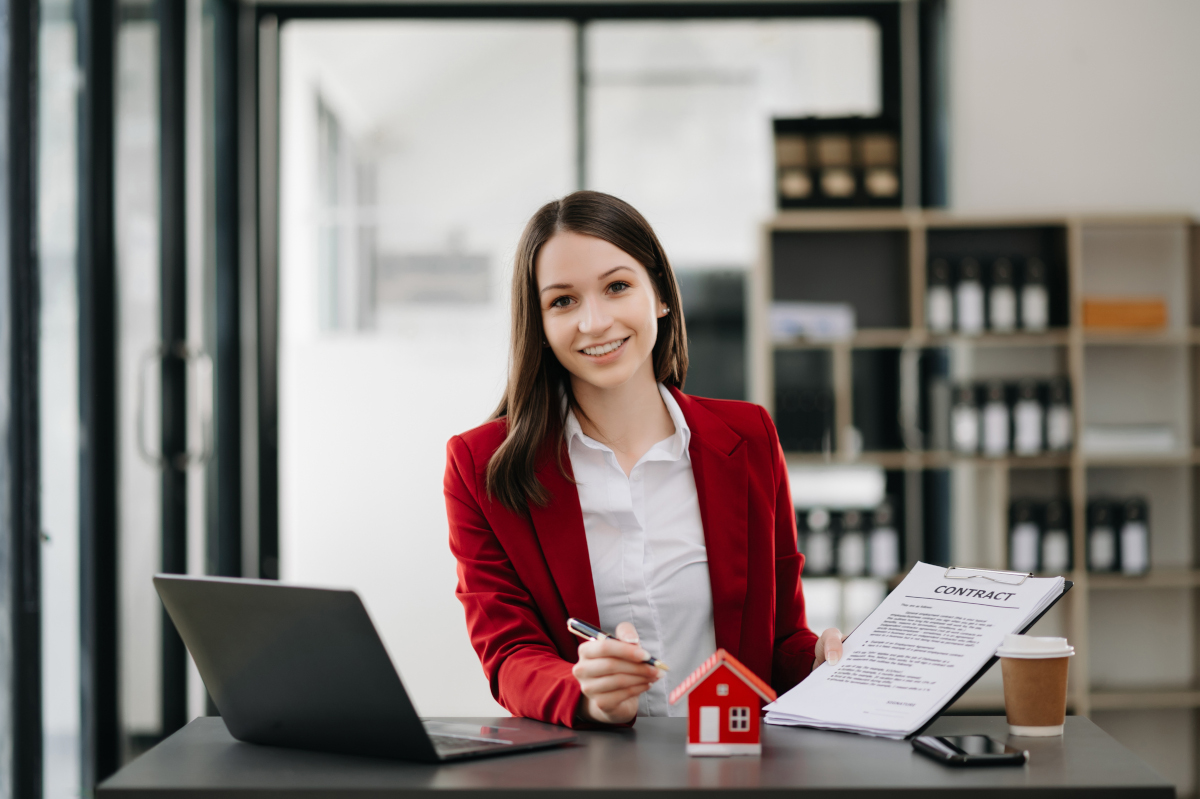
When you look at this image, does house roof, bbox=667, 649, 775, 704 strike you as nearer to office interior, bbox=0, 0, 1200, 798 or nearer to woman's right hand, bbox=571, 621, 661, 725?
woman's right hand, bbox=571, 621, 661, 725

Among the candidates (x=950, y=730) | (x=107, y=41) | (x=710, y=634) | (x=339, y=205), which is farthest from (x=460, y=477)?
(x=339, y=205)

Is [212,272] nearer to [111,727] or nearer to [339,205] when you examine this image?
[339,205]

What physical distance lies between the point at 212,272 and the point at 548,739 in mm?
3357

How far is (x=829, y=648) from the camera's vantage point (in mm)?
1285

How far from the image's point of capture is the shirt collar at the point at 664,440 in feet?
5.18

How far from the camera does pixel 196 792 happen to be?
0.99 meters

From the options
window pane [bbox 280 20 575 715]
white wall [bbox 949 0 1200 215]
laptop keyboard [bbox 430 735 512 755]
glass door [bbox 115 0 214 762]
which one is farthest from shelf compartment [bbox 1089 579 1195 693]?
laptop keyboard [bbox 430 735 512 755]

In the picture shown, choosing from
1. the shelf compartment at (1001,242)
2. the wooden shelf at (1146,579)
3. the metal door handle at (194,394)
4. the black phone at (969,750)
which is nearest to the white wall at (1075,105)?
the shelf compartment at (1001,242)

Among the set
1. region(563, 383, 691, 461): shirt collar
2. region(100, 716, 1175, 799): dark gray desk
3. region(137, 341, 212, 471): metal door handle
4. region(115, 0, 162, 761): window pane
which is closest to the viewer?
region(100, 716, 1175, 799): dark gray desk

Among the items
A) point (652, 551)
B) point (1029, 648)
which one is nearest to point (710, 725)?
point (1029, 648)

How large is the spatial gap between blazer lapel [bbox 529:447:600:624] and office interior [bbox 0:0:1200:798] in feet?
5.79

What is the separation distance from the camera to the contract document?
1148 mm

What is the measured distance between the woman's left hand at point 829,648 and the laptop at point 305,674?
33 cm

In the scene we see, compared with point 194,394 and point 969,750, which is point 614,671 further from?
point 194,394
